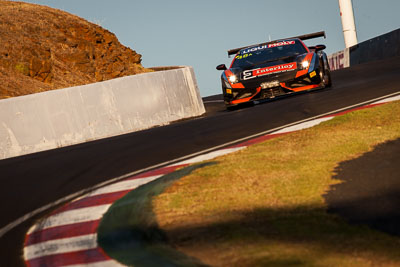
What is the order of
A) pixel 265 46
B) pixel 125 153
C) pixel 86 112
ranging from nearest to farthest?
pixel 125 153, pixel 86 112, pixel 265 46

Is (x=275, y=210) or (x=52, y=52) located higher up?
(x=52, y=52)

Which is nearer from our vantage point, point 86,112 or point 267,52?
point 86,112

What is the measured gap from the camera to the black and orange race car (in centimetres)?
1445

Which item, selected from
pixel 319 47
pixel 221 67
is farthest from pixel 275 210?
pixel 221 67

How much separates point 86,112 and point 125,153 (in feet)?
12.6

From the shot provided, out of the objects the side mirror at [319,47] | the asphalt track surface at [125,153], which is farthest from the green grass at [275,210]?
the side mirror at [319,47]

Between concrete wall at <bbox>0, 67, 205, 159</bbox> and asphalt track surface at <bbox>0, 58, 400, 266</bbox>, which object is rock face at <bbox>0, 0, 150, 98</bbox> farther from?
asphalt track surface at <bbox>0, 58, 400, 266</bbox>

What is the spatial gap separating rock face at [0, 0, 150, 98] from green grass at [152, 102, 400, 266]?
63.1ft

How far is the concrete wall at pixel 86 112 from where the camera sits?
13.2 m

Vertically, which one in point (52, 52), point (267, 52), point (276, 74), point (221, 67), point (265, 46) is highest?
point (52, 52)

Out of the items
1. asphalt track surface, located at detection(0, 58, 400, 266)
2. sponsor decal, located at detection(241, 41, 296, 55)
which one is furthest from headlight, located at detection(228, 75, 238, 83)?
sponsor decal, located at detection(241, 41, 296, 55)

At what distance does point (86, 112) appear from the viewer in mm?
13828

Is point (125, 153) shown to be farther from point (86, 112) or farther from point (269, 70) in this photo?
point (269, 70)

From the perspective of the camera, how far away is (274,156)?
25.2 feet
